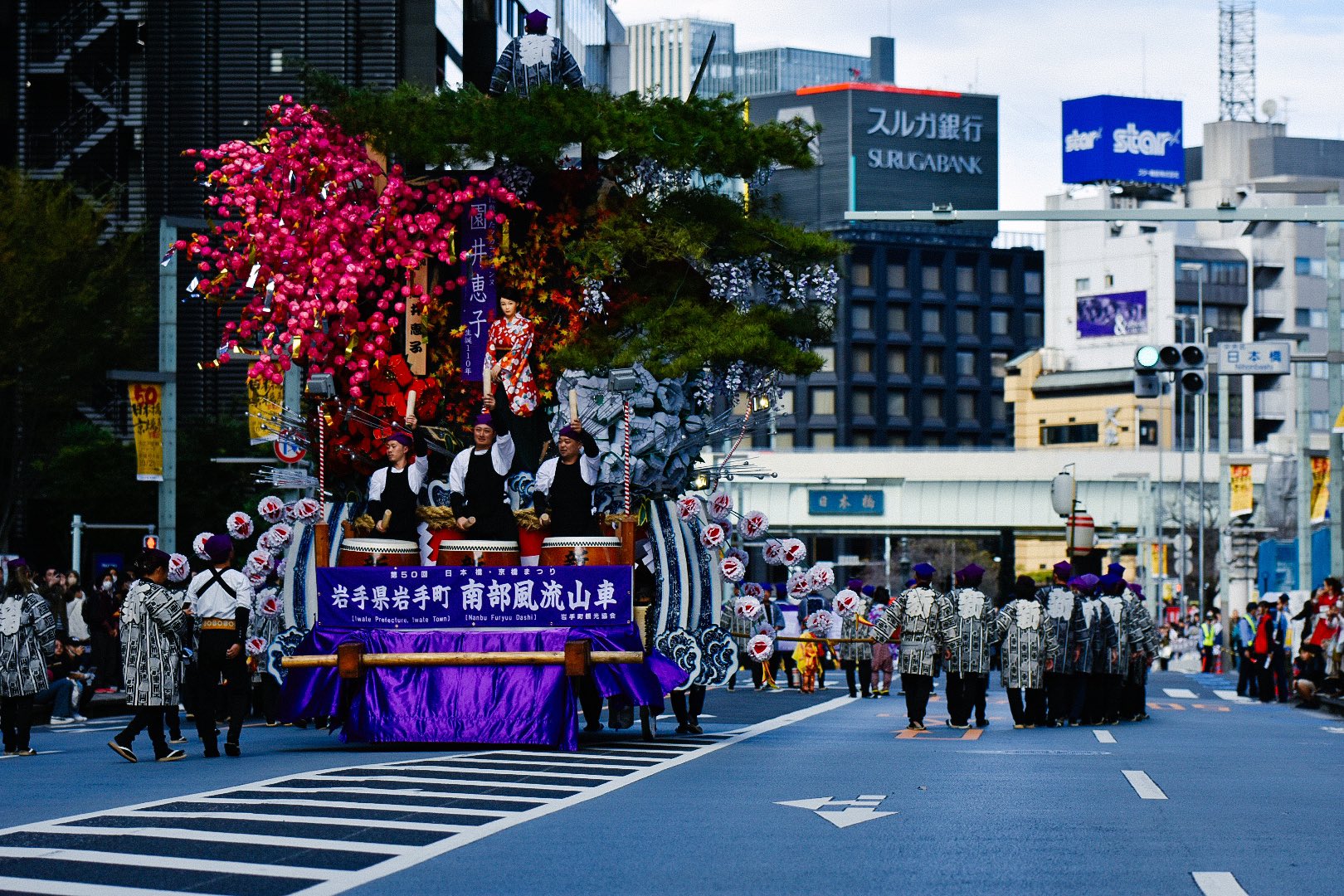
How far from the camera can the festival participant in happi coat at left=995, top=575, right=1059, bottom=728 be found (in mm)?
23594

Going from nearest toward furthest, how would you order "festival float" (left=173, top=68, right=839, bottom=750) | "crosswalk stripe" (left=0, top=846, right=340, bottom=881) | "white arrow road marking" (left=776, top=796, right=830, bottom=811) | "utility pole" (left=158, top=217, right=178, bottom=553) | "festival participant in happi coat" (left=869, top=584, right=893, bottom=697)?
"crosswalk stripe" (left=0, top=846, right=340, bottom=881), "white arrow road marking" (left=776, top=796, right=830, bottom=811), "festival float" (left=173, top=68, right=839, bottom=750), "utility pole" (left=158, top=217, right=178, bottom=553), "festival participant in happi coat" (left=869, top=584, right=893, bottom=697)

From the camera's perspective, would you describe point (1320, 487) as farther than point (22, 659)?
Yes

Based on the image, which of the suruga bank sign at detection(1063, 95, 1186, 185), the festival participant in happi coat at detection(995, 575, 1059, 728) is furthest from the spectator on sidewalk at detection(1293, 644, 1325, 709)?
the suruga bank sign at detection(1063, 95, 1186, 185)

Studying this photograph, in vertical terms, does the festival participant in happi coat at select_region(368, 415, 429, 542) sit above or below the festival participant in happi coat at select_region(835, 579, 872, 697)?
above

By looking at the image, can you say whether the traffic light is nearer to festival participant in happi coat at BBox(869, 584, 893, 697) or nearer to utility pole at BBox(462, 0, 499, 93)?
festival participant in happi coat at BBox(869, 584, 893, 697)

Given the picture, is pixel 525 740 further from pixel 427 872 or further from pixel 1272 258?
pixel 1272 258

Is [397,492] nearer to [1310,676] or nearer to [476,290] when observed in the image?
[476,290]

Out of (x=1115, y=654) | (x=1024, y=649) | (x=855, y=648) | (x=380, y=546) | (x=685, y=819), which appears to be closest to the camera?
(x=685, y=819)

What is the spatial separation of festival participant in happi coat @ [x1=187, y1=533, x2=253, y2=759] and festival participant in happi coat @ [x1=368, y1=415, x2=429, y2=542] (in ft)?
4.62

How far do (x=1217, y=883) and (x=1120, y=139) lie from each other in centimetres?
10318

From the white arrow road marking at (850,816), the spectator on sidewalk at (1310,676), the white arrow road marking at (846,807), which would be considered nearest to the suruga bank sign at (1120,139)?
the spectator on sidewalk at (1310,676)

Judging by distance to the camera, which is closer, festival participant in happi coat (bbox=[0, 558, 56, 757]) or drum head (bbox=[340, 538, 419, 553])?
drum head (bbox=[340, 538, 419, 553])

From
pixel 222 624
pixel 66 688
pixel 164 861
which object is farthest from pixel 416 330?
pixel 164 861

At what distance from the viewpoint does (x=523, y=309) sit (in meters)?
20.9
